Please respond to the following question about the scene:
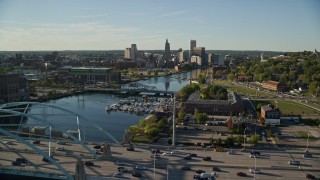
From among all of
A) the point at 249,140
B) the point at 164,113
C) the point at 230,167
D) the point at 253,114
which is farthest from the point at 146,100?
the point at 230,167

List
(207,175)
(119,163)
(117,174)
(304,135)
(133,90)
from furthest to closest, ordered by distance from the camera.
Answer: (133,90), (304,135), (119,163), (117,174), (207,175)

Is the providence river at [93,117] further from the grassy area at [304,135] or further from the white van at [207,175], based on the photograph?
the grassy area at [304,135]

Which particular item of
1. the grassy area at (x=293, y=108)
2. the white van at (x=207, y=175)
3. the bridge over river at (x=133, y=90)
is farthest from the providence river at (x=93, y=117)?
the grassy area at (x=293, y=108)

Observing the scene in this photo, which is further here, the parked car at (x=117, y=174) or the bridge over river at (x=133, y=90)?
the bridge over river at (x=133, y=90)

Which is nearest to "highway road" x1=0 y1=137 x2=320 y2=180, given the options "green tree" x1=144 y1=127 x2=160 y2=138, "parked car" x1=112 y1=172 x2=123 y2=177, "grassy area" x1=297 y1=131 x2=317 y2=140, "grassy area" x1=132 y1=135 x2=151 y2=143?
"parked car" x1=112 y1=172 x2=123 y2=177

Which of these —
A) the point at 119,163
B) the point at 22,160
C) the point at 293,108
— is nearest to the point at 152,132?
the point at 119,163

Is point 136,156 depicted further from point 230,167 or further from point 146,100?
point 146,100

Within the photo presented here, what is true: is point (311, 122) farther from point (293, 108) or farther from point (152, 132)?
point (152, 132)

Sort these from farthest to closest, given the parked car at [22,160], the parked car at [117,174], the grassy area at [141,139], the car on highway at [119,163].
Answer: the grassy area at [141,139]
the car on highway at [119,163]
the parked car at [22,160]
the parked car at [117,174]

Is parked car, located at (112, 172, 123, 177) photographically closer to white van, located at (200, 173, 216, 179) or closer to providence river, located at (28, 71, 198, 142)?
white van, located at (200, 173, 216, 179)
